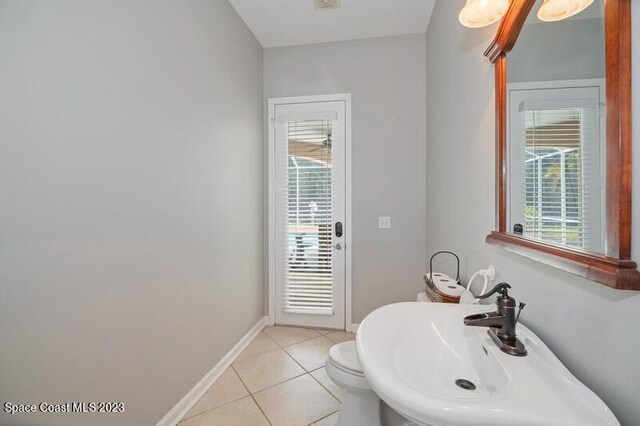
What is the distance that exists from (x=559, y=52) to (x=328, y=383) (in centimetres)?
211

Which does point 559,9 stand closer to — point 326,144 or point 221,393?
point 326,144

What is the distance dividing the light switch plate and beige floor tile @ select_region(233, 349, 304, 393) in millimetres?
1429

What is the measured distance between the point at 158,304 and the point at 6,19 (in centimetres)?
127

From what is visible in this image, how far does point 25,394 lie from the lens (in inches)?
35.9

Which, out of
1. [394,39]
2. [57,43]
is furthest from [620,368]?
[394,39]

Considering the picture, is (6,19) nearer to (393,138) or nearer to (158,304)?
(158,304)

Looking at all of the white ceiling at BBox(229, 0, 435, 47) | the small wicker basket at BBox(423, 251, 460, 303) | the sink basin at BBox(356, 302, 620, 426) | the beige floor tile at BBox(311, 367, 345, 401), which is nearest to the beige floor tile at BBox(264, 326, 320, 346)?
the beige floor tile at BBox(311, 367, 345, 401)

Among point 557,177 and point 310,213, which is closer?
point 557,177

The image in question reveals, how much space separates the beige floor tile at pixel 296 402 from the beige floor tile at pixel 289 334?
1.90ft

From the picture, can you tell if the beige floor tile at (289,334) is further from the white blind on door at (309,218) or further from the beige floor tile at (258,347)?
the white blind on door at (309,218)

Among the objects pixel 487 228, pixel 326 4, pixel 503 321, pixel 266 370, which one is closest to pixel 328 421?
pixel 266 370

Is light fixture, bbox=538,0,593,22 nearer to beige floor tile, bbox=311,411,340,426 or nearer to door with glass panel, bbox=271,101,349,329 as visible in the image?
door with glass panel, bbox=271,101,349,329

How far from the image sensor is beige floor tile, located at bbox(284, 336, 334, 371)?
2146mm

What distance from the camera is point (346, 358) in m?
1.39
